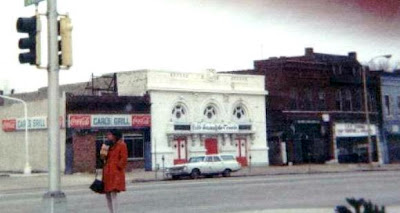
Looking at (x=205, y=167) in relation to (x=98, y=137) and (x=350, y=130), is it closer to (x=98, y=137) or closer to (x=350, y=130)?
(x=98, y=137)

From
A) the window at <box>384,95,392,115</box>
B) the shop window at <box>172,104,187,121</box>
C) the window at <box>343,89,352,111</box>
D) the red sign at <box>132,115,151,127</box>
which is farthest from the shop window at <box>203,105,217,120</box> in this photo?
the window at <box>384,95,392,115</box>

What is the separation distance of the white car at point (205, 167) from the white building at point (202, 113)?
25.7 ft

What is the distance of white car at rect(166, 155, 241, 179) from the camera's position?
1558 inches

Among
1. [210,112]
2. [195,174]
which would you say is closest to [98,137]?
[210,112]

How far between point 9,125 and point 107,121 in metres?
8.45

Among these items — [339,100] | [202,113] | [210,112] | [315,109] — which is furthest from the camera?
[339,100]

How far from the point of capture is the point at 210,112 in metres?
52.8

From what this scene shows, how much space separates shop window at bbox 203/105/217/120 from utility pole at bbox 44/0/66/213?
133ft

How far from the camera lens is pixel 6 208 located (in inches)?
769

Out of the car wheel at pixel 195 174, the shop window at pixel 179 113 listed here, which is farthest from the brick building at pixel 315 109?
the car wheel at pixel 195 174

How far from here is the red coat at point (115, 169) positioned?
1409 centimetres

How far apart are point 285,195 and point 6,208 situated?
8460mm

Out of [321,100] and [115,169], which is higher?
[321,100]

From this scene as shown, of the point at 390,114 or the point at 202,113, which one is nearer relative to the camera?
the point at 202,113
